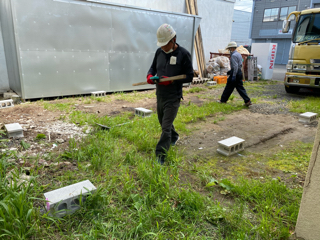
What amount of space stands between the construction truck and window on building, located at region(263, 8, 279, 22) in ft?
77.0

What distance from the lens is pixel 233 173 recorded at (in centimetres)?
318

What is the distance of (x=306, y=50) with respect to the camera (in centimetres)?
746

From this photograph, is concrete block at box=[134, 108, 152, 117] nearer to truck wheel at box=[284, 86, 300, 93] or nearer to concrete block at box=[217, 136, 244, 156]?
concrete block at box=[217, 136, 244, 156]

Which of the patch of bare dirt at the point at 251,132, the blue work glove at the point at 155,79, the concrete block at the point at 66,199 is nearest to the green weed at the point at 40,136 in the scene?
the concrete block at the point at 66,199

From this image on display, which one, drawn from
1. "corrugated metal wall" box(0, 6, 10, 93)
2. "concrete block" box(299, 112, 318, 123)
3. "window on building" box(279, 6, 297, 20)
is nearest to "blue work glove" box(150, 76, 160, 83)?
"concrete block" box(299, 112, 318, 123)

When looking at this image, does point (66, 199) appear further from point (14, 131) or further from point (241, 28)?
point (241, 28)

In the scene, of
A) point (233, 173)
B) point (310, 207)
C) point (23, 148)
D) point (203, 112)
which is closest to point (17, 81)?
point (23, 148)

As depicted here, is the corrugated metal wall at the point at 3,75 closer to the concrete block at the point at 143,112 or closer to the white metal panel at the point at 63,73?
the white metal panel at the point at 63,73

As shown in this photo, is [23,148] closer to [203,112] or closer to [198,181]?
[198,181]

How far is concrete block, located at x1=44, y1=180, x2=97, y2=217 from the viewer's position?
84.4 inches

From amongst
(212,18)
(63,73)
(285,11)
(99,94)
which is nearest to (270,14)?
(285,11)

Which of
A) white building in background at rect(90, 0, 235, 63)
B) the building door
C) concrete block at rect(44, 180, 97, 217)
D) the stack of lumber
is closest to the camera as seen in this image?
concrete block at rect(44, 180, 97, 217)

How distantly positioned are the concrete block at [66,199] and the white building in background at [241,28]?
115ft

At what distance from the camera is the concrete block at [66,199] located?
2.14 metres
